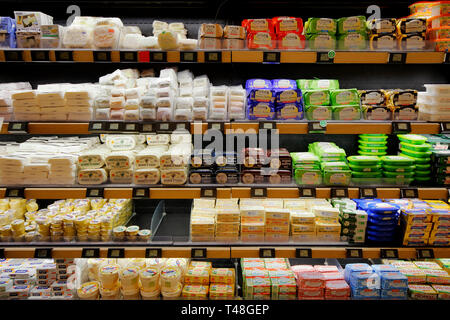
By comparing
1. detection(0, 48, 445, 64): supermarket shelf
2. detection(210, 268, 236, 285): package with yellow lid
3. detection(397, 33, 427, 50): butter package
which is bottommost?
detection(210, 268, 236, 285): package with yellow lid

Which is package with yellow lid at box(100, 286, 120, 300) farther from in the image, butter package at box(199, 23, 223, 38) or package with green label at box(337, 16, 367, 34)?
package with green label at box(337, 16, 367, 34)

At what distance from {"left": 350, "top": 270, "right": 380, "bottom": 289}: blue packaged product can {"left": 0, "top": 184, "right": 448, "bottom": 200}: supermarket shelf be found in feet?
2.03

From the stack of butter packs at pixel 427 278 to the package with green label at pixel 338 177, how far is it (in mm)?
923

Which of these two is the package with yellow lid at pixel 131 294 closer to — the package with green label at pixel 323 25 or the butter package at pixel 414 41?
the package with green label at pixel 323 25

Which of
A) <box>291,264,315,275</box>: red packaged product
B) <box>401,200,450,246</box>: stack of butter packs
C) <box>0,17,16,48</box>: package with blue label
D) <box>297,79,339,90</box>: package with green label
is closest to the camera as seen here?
<box>0,17,16,48</box>: package with blue label

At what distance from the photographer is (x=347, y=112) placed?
2494 mm

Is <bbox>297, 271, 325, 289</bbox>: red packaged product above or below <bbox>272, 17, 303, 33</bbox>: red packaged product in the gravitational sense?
below

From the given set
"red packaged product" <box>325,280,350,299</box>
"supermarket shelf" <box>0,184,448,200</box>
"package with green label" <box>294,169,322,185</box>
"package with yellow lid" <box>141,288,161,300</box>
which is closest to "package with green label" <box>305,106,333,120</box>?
"package with green label" <box>294,169,322,185</box>

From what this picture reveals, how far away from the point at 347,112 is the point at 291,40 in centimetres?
70

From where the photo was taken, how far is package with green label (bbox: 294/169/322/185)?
8.35 ft

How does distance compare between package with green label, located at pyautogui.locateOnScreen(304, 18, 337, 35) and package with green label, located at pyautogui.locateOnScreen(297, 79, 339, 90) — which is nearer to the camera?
package with green label, located at pyautogui.locateOnScreen(304, 18, 337, 35)

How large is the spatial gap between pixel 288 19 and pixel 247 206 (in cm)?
151

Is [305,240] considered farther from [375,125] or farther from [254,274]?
[375,125]

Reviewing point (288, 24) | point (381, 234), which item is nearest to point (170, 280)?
point (381, 234)
